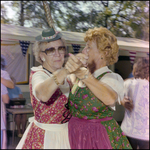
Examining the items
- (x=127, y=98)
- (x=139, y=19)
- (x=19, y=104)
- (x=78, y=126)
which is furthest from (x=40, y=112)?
(x=139, y=19)

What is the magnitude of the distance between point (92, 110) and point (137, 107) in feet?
5.48

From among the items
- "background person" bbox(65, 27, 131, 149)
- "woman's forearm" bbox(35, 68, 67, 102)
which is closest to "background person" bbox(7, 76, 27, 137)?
"background person" bbox(65, 27, 131, 149)

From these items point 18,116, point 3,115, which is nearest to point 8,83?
point 3,115

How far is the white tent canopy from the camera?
3217 mm

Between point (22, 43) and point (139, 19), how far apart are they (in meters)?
2.20

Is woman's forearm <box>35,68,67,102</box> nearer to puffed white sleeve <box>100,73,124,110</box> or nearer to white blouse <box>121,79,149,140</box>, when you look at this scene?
puffed white sleeve <box>100,73,124,110</box>

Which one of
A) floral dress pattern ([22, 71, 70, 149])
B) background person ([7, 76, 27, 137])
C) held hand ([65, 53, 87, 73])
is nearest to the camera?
held hand ([65, 53, 87, 73])

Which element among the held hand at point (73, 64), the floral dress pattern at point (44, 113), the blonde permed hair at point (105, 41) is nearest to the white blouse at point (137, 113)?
the blonde permed hair at point (105, 41)

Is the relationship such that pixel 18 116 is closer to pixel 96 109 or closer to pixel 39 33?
pixel 39 33

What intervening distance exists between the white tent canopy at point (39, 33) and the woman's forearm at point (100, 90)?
7.75 feet

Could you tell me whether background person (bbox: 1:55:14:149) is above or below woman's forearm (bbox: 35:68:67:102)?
below

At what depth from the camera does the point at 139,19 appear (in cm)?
419

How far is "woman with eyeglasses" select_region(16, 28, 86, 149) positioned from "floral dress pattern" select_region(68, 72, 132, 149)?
54 millimetres

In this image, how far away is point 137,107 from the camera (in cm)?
281
